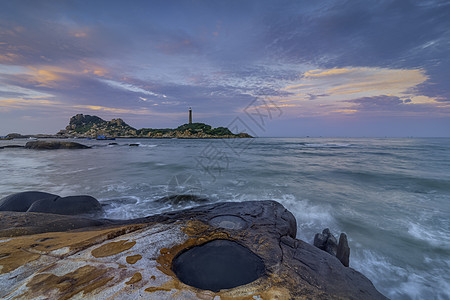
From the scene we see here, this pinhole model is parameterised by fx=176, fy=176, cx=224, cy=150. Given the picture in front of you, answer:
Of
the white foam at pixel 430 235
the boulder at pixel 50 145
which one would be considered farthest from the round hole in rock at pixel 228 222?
the boulder at pixel 50 145

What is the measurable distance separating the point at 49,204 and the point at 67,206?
16.5 inches

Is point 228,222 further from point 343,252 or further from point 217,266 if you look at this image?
point 343,252

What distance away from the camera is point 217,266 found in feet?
8.89

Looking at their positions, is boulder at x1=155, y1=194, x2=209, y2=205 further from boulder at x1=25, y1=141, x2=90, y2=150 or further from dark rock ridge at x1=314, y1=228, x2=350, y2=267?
boulder at x1=25, y1=141, x2=90, y2=150

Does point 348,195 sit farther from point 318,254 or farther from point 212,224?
point 212,224

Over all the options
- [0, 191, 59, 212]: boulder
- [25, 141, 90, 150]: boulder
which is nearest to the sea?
[0, 191, 59, 212]: boulder

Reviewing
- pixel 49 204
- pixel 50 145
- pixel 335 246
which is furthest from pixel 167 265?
pixel 50 145

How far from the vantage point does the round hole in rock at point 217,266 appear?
2402 mm

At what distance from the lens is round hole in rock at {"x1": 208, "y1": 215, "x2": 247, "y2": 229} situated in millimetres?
3973

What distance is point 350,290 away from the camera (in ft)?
7.92

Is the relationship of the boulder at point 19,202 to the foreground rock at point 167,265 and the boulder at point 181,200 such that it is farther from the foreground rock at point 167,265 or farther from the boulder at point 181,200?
the boulder at point 181,200

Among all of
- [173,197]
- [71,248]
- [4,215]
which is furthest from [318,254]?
[4,215]

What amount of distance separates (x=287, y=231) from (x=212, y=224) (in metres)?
1.71

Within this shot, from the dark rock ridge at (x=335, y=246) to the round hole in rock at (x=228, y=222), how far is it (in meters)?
2.05
